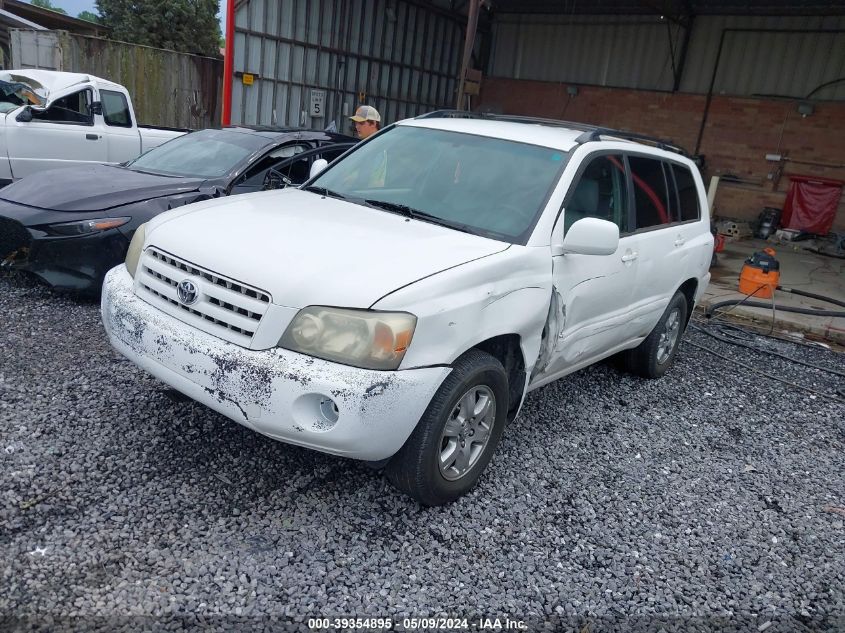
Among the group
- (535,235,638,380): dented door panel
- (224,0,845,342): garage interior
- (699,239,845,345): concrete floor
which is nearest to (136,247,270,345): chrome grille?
(535,235,638,380): dented door panel

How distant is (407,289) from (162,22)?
2843 centimetres

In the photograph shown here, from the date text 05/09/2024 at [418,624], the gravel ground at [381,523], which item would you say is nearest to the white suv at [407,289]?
the gravel ground at [381,523]

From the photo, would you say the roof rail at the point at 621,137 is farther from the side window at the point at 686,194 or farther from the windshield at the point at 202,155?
the windshield at the point at 202,155

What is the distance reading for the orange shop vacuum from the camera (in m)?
7.92

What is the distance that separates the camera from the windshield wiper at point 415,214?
135 inches

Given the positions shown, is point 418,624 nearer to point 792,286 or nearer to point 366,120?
point 366,120

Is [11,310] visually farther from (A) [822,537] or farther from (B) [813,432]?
(B) [813,432]

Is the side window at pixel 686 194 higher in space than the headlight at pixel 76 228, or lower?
higher

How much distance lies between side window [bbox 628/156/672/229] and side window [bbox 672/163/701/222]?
0.92 ft

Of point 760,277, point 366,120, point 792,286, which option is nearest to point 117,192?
point 366,120

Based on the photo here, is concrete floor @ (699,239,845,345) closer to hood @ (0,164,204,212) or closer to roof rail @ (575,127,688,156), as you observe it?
roof rail @ (575,127,688,156)

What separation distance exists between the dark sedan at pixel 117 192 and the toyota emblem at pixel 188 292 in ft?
8.08

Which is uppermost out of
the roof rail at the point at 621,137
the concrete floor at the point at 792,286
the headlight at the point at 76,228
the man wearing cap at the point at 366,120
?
the roof rail at the point at 621,137

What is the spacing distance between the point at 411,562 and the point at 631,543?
1.07 m
